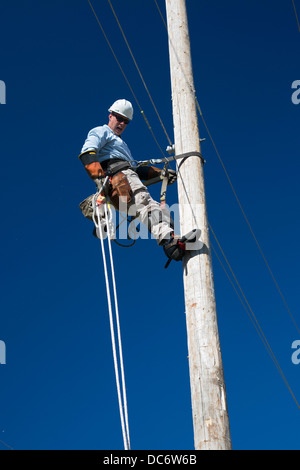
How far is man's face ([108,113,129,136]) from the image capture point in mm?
5941

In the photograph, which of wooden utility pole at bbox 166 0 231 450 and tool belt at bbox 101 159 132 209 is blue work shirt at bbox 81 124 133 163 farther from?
wooden utility pole at bbox 166 0 231 450

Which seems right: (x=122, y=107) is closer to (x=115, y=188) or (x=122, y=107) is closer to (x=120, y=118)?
(x=120, y=118)

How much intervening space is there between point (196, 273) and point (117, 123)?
7.27 feet

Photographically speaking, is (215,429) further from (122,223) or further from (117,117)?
(117,117)

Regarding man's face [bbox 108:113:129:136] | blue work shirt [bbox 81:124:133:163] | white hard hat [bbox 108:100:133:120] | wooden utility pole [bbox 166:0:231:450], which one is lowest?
wooden utility pole [bbox 166:0:231:450]

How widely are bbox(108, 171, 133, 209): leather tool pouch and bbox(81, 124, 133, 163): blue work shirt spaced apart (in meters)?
0.32

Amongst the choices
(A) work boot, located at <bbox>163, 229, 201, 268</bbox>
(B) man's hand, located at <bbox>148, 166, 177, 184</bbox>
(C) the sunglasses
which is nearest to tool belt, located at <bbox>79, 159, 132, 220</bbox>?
(B) man's hand, located at <bbox>148, 166, 177, 184</bbox>

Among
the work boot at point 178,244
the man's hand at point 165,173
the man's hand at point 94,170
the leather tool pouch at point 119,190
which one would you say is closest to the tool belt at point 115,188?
the leather tool pouch at point 119,190

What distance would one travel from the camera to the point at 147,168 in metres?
6.05

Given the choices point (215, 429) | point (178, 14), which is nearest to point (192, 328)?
point (215, 429)

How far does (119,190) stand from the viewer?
17.5ft

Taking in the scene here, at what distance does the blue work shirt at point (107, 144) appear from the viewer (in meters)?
5.57
